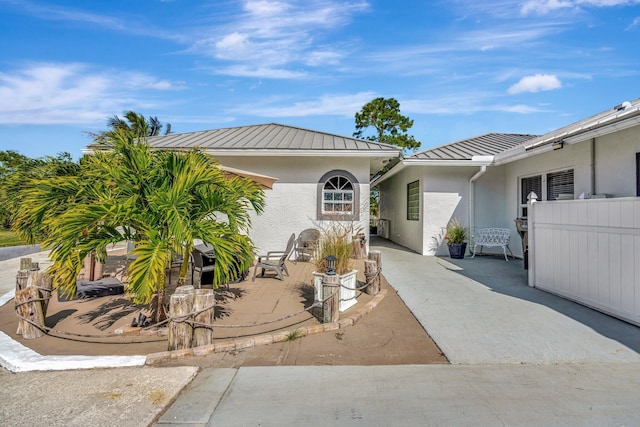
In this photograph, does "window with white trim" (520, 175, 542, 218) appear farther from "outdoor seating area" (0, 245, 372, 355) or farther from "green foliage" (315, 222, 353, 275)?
"green foliage" (315, 222, 353, 275)

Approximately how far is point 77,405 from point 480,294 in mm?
5865

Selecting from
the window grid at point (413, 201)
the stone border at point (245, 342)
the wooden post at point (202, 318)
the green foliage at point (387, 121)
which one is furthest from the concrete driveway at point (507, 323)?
the green foliage at point (387, 121)

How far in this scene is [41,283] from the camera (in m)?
4.55

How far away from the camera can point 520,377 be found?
3.14 m

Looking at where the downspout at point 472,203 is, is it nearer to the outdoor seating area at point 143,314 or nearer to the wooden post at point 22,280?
the outdoor seating area at point 143,314

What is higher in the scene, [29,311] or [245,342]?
[29,311]

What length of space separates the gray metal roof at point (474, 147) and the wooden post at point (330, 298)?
6.78 metres

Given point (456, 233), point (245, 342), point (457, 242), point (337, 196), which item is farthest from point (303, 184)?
point (245, 342)

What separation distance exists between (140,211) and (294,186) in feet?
21.1

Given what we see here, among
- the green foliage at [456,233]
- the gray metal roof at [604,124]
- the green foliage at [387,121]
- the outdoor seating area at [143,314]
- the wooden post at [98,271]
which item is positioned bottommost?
the outdoor seating area at [143,314]

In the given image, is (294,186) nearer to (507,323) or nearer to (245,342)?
(245,342)

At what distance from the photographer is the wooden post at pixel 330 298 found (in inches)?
179

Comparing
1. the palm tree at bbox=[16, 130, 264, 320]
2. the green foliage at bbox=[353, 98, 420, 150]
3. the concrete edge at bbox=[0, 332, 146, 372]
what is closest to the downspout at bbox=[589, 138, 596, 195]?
the palm tree at bbox=[16, 130, 264, 320]

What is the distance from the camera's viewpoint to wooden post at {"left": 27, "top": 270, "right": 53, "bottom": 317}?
4.50m
